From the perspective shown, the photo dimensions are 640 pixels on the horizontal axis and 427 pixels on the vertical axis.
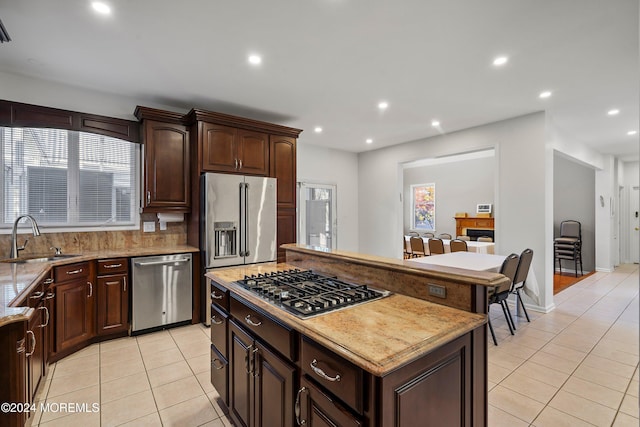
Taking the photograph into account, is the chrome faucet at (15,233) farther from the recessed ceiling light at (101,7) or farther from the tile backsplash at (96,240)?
the recessed ceiling light at (101,7)

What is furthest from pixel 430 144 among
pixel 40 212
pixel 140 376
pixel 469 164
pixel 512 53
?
pixel 40 212

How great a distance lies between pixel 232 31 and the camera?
2332 mm

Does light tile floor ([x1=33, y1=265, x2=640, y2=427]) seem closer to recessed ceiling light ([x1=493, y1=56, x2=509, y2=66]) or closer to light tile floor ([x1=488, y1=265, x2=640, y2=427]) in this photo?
light tile floor ([x1=488, y1=265, x2=640, y2=427])

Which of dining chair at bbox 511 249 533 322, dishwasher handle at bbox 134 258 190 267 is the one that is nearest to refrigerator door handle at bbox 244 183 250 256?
dishwasher handle at bbox 134 258 190 267

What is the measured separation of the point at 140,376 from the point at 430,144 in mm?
5177

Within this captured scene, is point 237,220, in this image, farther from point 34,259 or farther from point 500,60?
point 500,60

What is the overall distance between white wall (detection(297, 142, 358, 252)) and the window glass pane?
3.64 metres

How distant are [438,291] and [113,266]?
10.4 ft

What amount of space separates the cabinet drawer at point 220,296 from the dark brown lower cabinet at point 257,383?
0.43 ft

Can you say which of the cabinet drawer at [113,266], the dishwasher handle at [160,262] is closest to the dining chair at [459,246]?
the dishwasher handle at [160,262]

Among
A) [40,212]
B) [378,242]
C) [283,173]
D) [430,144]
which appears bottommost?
[378,242]

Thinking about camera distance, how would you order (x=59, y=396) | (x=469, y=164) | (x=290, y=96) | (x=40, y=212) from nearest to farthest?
(x=59, y=396) < (x=40, y=212) < (x=290, y=96) < (x=469, y=164)

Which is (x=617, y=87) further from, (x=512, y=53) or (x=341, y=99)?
(x=341, y=99)

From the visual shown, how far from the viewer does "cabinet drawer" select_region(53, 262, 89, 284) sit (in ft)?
8.71
